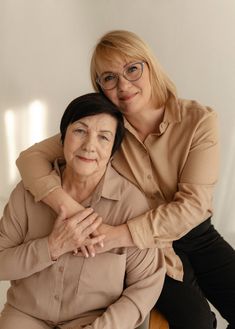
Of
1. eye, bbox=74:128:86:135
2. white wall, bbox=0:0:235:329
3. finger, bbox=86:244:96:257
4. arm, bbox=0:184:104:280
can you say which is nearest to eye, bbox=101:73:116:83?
eye, bbox=74:128:86:135

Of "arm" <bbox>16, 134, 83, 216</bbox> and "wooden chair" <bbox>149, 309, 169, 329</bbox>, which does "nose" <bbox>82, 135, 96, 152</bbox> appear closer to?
"arm" <bbox>16, 134, 83, 216</bbox>

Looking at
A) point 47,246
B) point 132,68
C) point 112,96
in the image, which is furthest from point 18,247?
point 132,68

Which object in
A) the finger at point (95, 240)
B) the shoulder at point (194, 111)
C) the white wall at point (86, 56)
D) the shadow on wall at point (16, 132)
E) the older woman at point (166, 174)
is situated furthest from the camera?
the shadow on wall at point (16, 132)

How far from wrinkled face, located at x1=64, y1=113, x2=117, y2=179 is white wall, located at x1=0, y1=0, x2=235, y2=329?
3.57ft

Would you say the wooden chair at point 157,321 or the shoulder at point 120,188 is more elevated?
the shoulder at point 120,188

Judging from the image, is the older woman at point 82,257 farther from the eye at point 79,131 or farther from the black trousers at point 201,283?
the black trousers at point 201,283

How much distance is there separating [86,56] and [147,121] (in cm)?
113

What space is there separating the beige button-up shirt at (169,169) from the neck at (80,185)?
51mm

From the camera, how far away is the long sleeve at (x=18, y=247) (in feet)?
4.47

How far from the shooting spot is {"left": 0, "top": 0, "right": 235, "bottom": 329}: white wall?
7.32ft

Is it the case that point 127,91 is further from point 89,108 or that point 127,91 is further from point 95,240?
point 95,240

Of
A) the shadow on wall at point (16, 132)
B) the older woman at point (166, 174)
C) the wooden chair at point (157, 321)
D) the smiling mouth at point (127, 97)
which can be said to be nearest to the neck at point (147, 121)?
the older woman at point (166, 174)

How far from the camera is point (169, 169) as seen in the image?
1.58m

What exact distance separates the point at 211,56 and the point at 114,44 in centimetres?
97
